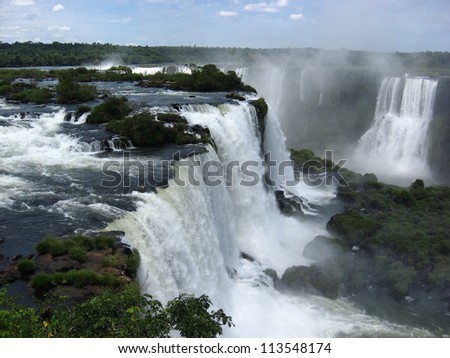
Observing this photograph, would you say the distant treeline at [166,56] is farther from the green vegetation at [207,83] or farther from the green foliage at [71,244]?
the green foliage at [71,244]

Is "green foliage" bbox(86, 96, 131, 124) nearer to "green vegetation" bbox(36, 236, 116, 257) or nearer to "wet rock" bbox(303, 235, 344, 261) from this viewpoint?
"wet rock" bbox(303, 235, 344, 261)

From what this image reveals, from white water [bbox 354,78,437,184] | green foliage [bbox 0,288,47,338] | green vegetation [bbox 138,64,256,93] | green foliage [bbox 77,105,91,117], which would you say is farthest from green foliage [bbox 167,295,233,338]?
white water [bbox 354,78,437,184]

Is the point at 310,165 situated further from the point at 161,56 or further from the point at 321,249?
the point at 161,56

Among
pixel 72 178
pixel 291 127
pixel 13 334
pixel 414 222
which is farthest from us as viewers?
pixel 291 127

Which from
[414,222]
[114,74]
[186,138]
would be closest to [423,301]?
[414,222]

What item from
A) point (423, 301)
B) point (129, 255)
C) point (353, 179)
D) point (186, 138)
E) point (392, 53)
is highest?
point (392, 53)

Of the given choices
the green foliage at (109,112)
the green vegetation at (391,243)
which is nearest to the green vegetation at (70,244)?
the green vegetation at (391,243)

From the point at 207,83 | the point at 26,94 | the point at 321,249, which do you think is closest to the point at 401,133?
the point at 207,83

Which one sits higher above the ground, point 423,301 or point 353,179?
point 353,179

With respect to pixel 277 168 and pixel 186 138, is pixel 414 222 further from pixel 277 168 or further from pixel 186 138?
pixel 186 138
